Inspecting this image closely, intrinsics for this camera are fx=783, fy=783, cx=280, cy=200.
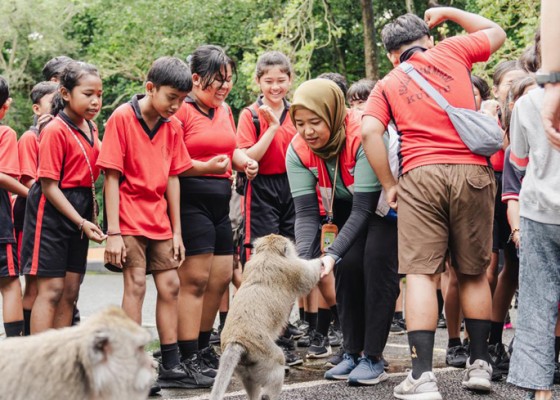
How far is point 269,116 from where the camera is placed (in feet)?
21.0

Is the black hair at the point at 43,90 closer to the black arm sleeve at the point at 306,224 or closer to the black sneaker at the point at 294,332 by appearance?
the black arm sleeve at the point at 306,224

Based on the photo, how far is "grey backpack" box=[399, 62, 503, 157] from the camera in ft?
15.3

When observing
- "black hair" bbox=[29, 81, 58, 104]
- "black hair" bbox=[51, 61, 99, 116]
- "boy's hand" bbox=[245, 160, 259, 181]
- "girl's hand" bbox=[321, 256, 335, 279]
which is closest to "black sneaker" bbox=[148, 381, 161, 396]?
"girl's hand" bbox=[321, 256, 335, 279]

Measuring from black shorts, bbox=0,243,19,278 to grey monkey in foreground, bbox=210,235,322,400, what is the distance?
2.00 m

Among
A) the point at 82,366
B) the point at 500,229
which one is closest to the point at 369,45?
the point at 500,229

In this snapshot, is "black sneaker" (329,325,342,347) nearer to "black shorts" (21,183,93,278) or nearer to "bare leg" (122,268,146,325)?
"bare leg" (122,268,146,325)

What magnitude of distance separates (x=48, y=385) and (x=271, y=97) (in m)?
4.44

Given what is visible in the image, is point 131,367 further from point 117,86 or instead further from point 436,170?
point 117,86

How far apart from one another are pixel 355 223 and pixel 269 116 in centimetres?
171

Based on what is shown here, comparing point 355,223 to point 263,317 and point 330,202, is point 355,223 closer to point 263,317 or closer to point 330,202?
point 330,202

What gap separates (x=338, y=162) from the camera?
5.23 metres

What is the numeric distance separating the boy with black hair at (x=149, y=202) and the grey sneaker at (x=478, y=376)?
165 cm

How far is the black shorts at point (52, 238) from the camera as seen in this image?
197 inches

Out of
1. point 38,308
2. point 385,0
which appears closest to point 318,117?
point 38,308
